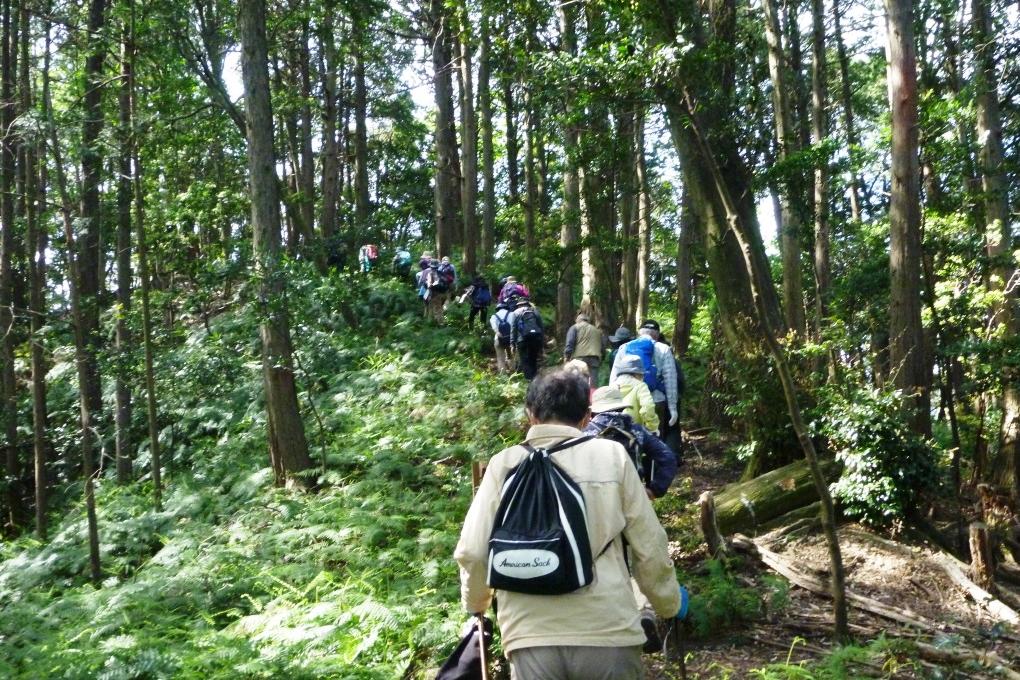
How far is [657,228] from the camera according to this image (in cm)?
2284

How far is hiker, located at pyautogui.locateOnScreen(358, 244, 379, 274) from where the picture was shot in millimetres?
24750

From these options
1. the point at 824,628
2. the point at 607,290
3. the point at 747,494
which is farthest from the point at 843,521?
the point at 607,290

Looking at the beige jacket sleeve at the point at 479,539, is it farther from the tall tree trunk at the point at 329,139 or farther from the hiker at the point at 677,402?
the tall tree trunk at the point at 329,139

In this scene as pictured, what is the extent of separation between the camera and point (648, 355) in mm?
10133

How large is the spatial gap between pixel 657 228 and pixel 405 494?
1427 cm

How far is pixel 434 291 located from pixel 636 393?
39.6ft

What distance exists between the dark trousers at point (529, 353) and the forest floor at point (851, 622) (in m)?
5.36

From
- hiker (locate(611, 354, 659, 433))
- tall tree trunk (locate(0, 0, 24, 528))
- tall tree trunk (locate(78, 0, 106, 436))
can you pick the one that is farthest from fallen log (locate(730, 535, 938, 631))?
tall tree trunk (locate(0, 0, 24, 528))

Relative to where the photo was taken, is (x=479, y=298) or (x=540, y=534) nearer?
(x=540, y=534)

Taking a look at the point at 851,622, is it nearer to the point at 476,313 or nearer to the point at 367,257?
the point at 476,313

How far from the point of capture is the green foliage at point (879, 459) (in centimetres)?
866

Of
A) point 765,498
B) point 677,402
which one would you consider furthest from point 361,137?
point 765,498

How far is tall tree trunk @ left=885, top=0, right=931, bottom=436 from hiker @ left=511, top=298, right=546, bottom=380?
5790 millimetres

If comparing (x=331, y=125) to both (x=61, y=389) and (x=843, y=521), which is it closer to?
(x=61, y=389)
